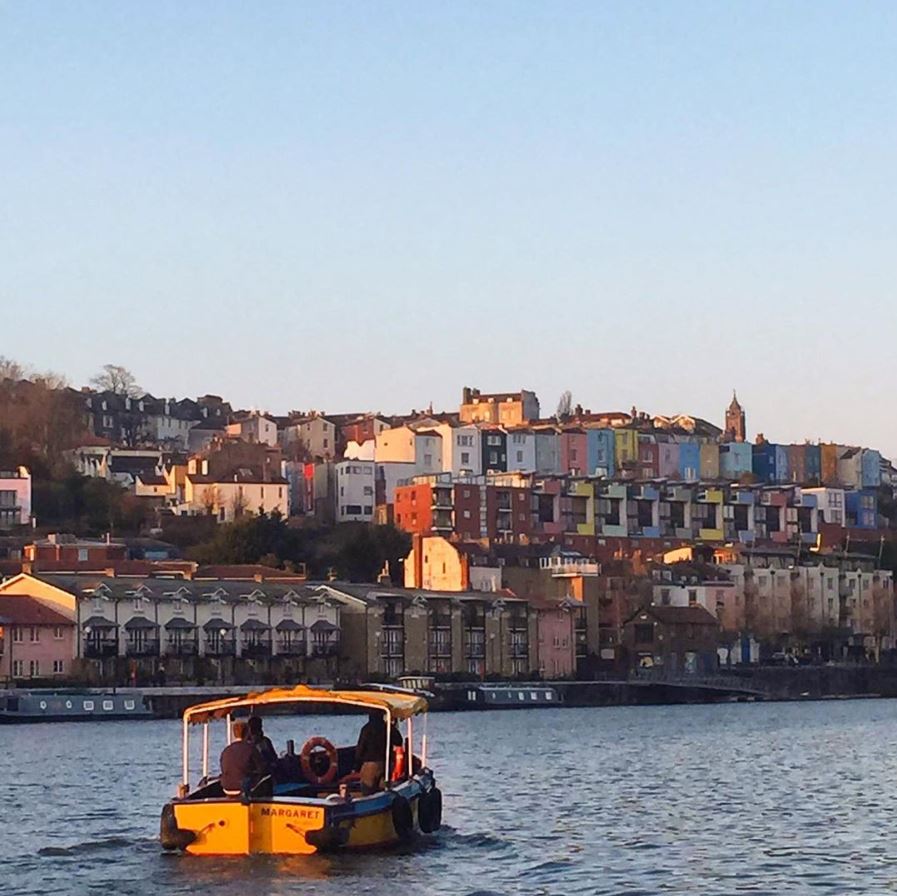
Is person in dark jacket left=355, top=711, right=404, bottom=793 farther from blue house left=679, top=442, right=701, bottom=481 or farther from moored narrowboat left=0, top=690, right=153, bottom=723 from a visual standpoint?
blue house left=679, top=442, right=701, bottom=481

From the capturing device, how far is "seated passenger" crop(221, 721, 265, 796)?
3697 centimetres

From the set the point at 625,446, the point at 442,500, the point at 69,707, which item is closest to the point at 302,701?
the point at 69,707

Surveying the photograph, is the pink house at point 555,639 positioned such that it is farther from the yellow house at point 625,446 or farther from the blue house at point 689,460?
the blue house at point 689,460

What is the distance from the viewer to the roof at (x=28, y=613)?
11481cm

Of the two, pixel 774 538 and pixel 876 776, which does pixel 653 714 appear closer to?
pixel 876 776

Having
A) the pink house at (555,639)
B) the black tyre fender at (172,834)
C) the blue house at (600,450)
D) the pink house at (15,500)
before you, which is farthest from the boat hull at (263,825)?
the blue house at (600,450)

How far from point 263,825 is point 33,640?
81.4m

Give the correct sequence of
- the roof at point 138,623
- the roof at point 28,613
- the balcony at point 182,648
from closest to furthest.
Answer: the roof at point 28,613 → the roof at point 138,623 → the balcony at point 182,648

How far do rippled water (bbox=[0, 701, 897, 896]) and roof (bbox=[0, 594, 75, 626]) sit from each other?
92.7 ft

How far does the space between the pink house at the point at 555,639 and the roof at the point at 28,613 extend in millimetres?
33220

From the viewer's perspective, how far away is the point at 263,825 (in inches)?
1433

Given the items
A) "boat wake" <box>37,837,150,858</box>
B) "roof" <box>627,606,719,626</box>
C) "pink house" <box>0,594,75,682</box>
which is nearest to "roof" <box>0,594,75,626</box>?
"pink house" <box>0,594,75,682</box>

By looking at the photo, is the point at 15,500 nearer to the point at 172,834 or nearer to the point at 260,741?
the point at 260,741

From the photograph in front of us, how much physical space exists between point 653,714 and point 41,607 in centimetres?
3300
